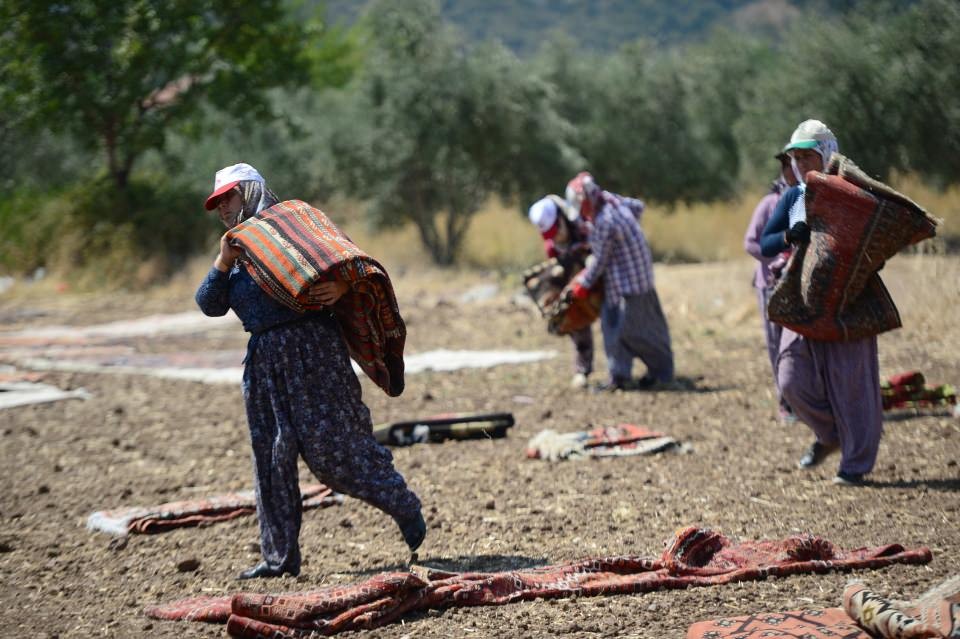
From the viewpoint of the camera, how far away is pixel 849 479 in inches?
229

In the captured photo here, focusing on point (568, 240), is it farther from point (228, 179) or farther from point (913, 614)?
point (913, 614)

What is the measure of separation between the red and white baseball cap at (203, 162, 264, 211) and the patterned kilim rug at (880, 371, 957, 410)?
479 cm

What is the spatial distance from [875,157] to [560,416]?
14351 millimetres

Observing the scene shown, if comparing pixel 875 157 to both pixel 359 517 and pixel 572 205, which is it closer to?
pixel 572 205

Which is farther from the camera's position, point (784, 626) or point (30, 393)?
point (30, 393)

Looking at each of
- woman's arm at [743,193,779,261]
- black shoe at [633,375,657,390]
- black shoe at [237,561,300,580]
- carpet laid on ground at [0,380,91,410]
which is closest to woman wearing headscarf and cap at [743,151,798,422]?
woman's arm at [743,193,779,261]

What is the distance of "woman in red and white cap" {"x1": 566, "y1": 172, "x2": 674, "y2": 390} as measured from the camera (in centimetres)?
892

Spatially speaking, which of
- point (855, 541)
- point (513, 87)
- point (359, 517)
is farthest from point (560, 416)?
point (513, 87)

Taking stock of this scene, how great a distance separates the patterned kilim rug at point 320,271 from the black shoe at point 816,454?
8.76 ft

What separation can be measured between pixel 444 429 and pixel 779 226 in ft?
9.30

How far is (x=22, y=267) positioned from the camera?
22375 millimetres

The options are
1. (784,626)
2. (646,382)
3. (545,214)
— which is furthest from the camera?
(646,382)

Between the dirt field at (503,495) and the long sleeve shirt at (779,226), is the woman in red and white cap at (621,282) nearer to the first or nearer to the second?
the dirt field at (503,495)

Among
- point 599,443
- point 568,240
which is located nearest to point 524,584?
point 599,443
